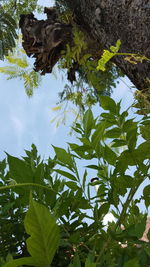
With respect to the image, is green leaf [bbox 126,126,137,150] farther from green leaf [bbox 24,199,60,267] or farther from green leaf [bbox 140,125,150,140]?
green leaf [bbox 24,199,60,267]

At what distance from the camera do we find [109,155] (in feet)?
1.31

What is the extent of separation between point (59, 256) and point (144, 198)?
4.7 inches

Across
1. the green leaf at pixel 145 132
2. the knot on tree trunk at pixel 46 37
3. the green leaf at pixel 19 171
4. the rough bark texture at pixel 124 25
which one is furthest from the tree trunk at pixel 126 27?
the green leaf at pixel 19 171

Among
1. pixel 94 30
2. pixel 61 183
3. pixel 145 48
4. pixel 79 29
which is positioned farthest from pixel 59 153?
pixel 79 29

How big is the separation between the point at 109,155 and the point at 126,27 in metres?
1.16

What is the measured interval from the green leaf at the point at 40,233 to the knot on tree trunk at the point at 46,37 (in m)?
2.07

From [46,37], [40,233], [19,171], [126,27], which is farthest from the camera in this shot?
[46,37]

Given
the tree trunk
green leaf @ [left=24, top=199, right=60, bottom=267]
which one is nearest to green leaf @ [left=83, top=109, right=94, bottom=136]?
green leaf @ [left=24, top=199, right=60, bottom=267]

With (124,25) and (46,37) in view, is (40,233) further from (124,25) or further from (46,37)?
(46,37)

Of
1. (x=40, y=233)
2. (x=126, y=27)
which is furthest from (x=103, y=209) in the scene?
(x=126, y=27)

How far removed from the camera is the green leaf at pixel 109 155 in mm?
398

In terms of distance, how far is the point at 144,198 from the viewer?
400 millimetres

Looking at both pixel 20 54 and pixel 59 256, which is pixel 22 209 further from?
pixel 20 54

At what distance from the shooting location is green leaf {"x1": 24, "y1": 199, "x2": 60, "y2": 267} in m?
0.25
